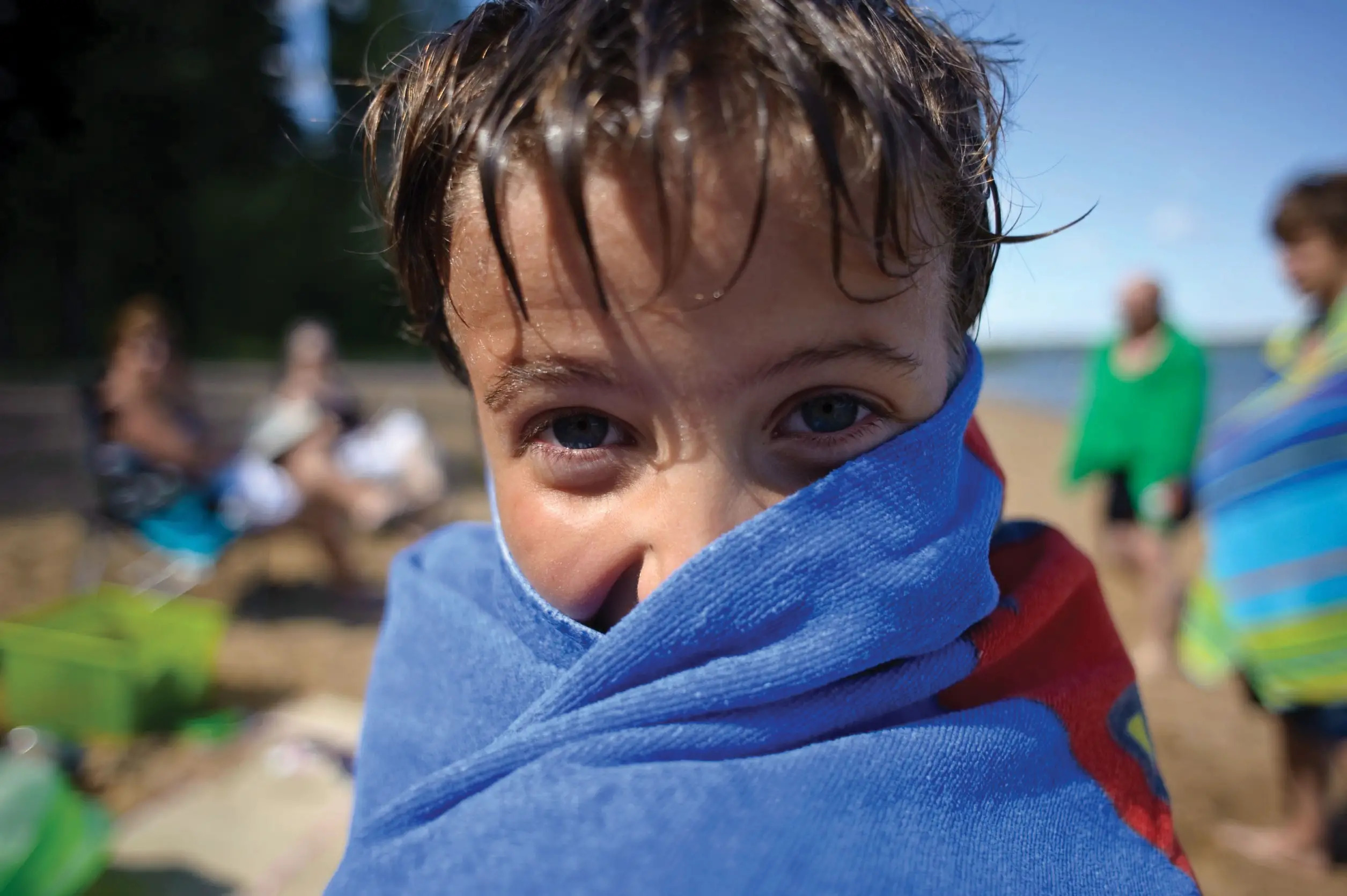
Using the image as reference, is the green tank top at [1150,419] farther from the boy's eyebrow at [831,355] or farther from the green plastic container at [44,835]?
the green plastic container at [44,835]

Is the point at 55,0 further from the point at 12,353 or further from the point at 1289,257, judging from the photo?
the point at 1289,257

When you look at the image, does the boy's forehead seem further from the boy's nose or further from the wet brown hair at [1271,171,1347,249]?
the wet brown hair at [1271,171,1347,249]

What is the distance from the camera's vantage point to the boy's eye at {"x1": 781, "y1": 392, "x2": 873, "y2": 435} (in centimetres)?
77

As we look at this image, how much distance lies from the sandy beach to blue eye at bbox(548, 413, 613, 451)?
2.77m

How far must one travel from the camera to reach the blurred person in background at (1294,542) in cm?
219

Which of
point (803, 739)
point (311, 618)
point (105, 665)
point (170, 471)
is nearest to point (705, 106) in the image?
point (803, 739)

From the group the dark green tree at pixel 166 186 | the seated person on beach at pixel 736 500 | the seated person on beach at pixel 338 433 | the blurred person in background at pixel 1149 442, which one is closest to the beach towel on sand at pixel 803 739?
the seated person on beach at pixel 736 500

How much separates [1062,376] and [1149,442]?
37758 mm

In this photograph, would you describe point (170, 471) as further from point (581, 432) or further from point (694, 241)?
point (694, 241)

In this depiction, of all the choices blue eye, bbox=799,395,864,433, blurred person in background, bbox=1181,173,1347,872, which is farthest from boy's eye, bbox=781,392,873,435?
blurred person in background, bbox=1181,173,1347,872

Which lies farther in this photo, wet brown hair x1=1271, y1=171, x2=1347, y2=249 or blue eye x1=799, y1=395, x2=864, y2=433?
wet brown hair x1=1271, y1=171, x2=1347, y2=249

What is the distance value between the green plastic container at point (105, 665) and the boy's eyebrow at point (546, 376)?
3.11 m

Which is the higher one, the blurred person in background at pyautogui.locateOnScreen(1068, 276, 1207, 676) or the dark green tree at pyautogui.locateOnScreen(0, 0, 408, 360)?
the blurred person in background at pyautogui.locateOnScreen(1068, 276, 1207, 676)

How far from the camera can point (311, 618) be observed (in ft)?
15.7
